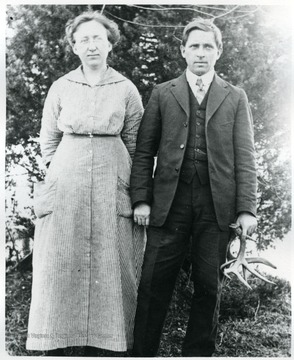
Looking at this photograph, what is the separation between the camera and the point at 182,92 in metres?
2.63

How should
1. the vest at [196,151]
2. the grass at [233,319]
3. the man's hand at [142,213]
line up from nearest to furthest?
the vest at [196,151] < the man's hand at [142,213] < the grass at [233,319]

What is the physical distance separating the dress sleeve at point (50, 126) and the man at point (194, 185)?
1.66 feet

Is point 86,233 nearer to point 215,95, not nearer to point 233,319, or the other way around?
point 215,95

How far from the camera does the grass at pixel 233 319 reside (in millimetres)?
2863

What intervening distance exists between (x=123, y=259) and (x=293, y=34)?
1.74m

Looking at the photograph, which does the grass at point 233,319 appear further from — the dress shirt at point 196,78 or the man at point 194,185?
the dress shirt at point 196,78

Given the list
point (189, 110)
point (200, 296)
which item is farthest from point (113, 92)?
point (200, 296)

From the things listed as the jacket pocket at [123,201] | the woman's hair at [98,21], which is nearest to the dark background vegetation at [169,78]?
the woman's hair at [98,21]

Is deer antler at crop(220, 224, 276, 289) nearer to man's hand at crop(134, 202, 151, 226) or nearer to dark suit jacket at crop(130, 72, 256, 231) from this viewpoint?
dark suit jacket at crop(130, 72, 256, 231)

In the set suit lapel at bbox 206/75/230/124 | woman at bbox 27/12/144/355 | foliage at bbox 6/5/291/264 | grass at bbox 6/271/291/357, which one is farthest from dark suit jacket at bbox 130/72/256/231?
grass at bbox 6/271/291/357

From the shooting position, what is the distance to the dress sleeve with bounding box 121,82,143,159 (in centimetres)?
275

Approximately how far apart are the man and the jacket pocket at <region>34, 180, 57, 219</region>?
0.46 meters

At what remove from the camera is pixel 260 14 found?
2916 mm

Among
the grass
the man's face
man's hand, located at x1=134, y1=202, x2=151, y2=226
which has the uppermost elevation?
the man's face
